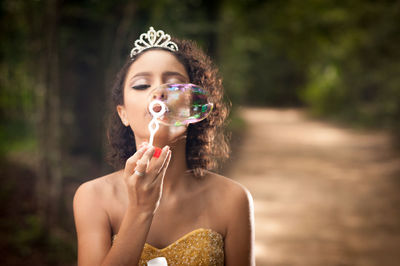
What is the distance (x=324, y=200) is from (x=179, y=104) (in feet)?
20.6

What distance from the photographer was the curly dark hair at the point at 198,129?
5.87ft

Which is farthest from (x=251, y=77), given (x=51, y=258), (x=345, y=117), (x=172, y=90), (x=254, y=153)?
(x=172, y=90)

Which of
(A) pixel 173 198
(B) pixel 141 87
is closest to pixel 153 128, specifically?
(B) pixel 141 87

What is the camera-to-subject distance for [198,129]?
188 cm

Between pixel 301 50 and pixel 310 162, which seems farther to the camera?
pixel 301 50

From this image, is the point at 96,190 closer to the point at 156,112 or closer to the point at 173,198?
the point at 173,198

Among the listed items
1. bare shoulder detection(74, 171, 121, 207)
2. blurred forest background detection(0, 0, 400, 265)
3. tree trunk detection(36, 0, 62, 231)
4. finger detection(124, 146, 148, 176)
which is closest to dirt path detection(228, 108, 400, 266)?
blurred forest background detection(0, 0, 400, 265)

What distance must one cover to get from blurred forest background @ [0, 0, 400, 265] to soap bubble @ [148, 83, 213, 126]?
2.62 feet

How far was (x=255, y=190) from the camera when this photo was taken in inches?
312

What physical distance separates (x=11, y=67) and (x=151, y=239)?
6344mm

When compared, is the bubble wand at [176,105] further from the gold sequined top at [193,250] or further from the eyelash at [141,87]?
the gold sequined top at [193,250]

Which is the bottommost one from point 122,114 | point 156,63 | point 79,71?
point 122,114

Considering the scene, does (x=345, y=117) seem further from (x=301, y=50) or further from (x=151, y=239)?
(x=151, y=239)

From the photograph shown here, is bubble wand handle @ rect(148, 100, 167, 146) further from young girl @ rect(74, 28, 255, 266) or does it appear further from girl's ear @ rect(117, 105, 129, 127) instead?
girl's ear @ rect(117, 105, 129, 127)
